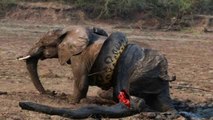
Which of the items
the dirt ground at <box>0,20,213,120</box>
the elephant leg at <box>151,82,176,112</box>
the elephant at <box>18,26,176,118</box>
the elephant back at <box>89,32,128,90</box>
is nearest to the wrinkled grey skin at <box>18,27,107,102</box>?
the elephant at <box>18,26,176,118</box>

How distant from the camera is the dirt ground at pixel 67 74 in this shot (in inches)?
404

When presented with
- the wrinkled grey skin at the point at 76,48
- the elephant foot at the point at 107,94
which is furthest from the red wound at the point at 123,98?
the elephant foot at the point at 107,94

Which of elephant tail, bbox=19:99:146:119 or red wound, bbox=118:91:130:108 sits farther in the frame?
red wound, bbox=118:91:130:108

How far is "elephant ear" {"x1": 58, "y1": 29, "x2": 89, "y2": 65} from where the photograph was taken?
33.1ft

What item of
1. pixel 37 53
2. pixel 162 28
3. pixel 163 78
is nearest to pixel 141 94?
pixel 163 78

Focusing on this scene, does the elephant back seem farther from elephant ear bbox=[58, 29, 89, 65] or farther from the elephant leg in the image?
the elephant leg

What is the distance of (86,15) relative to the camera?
3088 centimetres

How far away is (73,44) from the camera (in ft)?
33.2

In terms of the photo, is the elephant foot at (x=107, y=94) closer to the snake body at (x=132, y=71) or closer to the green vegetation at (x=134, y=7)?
the snake body at (x=132, y=71)

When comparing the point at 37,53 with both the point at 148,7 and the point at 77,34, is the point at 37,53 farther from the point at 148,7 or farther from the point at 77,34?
the point at 148,7

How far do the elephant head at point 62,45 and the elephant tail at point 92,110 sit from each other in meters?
1.17

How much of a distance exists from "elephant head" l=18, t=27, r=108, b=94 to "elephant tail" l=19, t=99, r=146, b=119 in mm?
1166

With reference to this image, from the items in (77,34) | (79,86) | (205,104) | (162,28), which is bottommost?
(162,28)

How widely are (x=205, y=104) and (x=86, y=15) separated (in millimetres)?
19641
